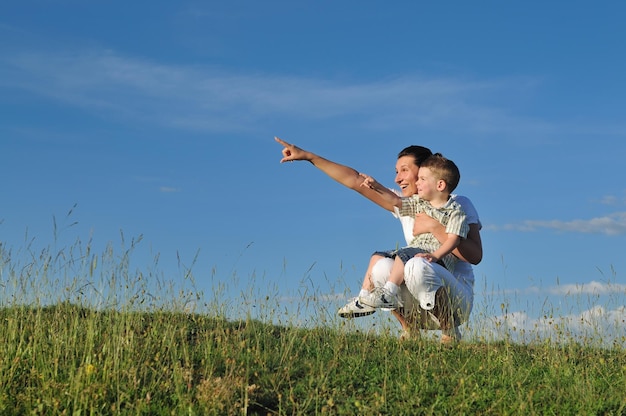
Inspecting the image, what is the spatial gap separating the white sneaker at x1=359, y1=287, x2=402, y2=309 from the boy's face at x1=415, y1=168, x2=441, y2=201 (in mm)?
1352

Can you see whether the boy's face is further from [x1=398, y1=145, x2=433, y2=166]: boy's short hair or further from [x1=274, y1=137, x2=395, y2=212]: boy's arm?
[x1=274, y1=137, x2=395, y2=212]: boy's arm

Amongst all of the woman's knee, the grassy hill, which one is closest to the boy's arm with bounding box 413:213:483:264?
the woman's knee

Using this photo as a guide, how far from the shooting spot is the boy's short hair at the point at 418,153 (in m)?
9.27

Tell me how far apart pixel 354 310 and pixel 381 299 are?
1.48 ft

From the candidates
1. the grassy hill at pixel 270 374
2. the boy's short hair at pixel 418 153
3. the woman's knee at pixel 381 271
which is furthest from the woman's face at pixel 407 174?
the grassy hill at pixel 270 374

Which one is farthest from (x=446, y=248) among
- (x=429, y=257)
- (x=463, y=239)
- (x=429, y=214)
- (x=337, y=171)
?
(x=337, y=171)

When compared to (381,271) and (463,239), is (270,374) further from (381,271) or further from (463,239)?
(463,239)

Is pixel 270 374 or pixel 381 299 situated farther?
pixel 381 299

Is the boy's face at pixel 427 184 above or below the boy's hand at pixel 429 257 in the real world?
above

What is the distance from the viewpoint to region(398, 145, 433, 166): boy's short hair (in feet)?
30.4

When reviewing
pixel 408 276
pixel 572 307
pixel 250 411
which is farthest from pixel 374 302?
pixel 572 307

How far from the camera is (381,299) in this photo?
28.0 feet

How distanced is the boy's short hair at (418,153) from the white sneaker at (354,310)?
2012 mm

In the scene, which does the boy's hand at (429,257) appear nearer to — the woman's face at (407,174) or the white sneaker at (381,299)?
the white sneaker at (381,299)
